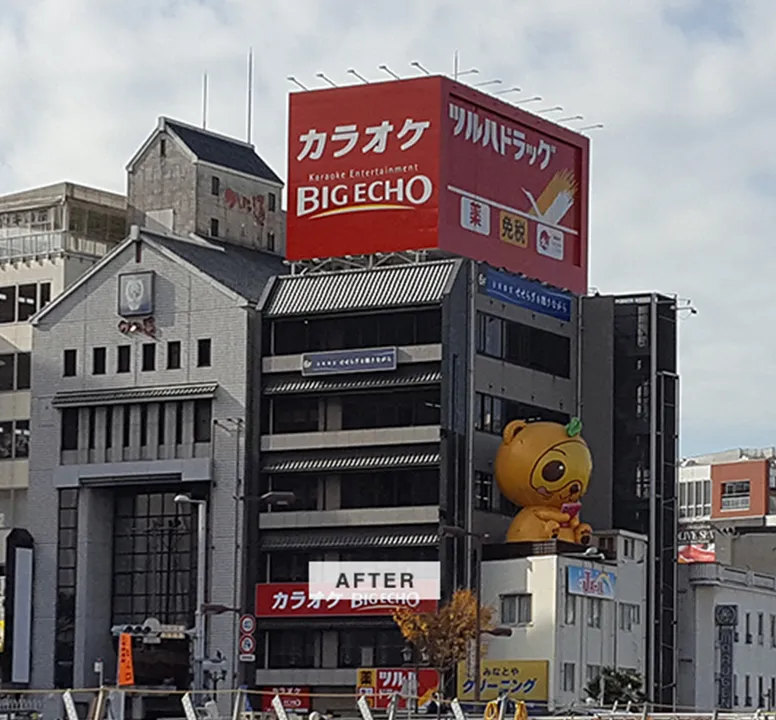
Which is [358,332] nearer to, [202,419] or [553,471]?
[202,419]

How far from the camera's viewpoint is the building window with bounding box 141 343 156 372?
363 ft

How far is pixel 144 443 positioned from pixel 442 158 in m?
20.4

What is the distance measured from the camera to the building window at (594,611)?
106 m

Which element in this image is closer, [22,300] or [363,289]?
[363,289]

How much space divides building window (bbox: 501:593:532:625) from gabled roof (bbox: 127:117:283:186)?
29962 mm

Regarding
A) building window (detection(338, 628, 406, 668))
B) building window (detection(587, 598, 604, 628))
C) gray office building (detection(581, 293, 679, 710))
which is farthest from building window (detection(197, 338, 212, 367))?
building window (detection(587, 598, 604, 628))

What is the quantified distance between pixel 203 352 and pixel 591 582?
71.4 ft

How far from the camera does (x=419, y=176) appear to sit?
105m

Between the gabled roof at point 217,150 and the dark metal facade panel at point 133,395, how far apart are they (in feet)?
48.5

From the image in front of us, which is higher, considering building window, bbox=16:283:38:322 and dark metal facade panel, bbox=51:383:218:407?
building window, bbox=16:283:38:322

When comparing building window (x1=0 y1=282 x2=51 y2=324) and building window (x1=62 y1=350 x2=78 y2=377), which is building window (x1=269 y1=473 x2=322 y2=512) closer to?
building window (x1=62 y1=350 x2=78 y2=377)

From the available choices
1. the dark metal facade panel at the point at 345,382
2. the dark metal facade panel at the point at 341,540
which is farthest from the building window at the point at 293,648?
the dark metal facade panel at the point at 345,382

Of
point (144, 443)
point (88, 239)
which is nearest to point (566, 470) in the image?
point (144, 443)

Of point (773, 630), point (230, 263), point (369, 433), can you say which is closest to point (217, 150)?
point (230, 263)
